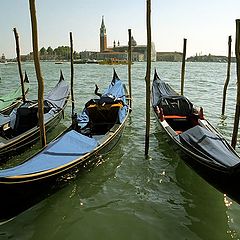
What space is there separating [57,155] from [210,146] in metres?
1.84

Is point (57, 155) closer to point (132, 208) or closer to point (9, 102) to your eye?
point (132, 208)

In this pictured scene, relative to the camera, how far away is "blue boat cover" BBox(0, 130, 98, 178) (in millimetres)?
3375

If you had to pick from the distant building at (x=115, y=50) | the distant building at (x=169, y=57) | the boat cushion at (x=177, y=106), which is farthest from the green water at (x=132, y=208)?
the distant building at (x=169, y=57)

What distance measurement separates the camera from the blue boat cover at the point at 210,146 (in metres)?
3.41

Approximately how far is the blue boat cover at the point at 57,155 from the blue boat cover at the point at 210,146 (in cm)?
134

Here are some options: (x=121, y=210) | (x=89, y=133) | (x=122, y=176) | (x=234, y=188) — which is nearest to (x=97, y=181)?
(x=122, y=176)

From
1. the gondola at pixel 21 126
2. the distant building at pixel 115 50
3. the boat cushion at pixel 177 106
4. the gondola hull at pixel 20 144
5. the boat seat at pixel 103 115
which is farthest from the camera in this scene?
the distant building at pixel 115 50

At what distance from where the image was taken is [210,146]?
386cm

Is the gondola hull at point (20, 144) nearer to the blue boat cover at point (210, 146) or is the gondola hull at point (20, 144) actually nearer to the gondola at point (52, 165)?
the gondola at point (52, 165)

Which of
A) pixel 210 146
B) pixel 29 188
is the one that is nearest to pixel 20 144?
pixel 29 188

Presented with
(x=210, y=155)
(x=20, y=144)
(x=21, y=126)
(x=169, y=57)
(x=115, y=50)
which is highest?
(x=115, y=50)

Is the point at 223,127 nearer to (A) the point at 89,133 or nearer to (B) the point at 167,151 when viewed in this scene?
(B) the point at 167,151

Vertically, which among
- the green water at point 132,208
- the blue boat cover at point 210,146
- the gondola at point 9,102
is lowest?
the green water at point 132,208

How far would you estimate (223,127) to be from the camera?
8.19m
